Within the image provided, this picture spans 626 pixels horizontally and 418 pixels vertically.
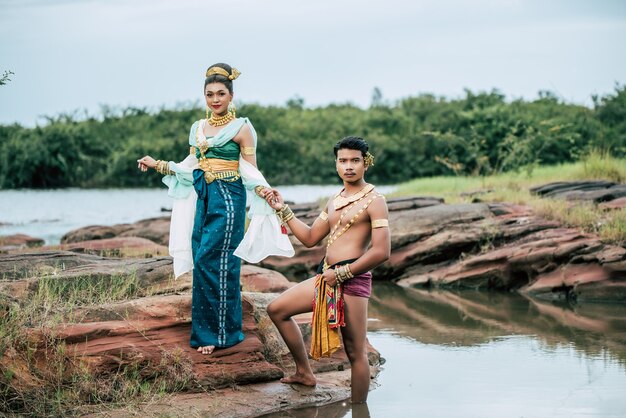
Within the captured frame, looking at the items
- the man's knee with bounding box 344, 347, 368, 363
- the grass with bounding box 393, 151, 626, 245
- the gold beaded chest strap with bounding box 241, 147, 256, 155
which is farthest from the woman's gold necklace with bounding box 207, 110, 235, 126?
the grass with bounding box 393, 151, 626, 245

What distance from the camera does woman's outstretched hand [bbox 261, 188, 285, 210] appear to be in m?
6.92

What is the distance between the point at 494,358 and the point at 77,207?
19.5 metres

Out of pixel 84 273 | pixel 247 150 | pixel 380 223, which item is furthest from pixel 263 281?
pixel 380 223

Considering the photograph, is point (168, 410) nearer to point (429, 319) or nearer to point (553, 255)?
point (429, 319)

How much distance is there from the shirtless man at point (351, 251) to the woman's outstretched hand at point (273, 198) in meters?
0.14

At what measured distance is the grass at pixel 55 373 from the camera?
618 centimetres

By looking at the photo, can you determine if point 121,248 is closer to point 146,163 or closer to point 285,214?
point 146,163

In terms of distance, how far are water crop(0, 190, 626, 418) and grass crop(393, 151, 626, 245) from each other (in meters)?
1.57

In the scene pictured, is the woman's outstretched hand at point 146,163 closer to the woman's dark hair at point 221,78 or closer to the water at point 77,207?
the woman's dark hair at point 221,78

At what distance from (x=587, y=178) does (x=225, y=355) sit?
1149 cm

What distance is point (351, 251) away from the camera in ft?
21.7

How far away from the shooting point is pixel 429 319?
10734 mm

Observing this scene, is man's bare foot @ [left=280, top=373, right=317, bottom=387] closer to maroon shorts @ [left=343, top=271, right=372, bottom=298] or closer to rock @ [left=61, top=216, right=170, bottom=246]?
maroon shorts @ [left=343, top=271, right=372, bottom=298]

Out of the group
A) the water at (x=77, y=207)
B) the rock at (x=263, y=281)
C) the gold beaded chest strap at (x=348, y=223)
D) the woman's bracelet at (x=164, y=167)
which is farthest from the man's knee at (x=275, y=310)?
the water at (x=77, y=207)
